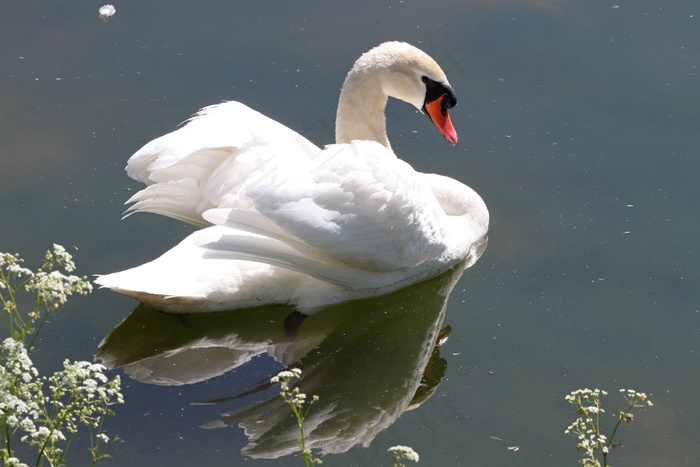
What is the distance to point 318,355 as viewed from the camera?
637 cm

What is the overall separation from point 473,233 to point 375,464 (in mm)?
2120

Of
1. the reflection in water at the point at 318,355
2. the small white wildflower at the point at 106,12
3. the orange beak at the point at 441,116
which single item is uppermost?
the small white wildflower at the point at 106,12

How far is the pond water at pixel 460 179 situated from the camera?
234 inches

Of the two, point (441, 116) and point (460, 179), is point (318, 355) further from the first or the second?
point (460, 179)

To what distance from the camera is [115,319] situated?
6512 mm

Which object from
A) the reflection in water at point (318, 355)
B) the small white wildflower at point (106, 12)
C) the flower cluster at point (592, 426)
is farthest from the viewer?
the small white wildflower at point (106, 12)

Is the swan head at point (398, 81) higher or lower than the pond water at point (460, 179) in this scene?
higher

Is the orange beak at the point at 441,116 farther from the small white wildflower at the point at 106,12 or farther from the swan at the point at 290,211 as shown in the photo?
the small white wildflower at the point at 106,12

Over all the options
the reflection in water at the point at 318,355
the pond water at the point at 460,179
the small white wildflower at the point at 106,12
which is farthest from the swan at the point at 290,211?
the small white wildflower at the point at 106,12

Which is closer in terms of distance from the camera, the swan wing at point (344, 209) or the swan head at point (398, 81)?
the swan wing at point (344, 209)

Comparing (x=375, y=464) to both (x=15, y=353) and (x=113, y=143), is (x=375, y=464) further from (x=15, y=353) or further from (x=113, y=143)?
(x=113, y=143)

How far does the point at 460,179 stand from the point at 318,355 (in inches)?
78.3

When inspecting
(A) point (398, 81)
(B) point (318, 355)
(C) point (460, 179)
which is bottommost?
(B) point (318, 355)

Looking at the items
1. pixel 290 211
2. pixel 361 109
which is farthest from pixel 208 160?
pixel 361 109
